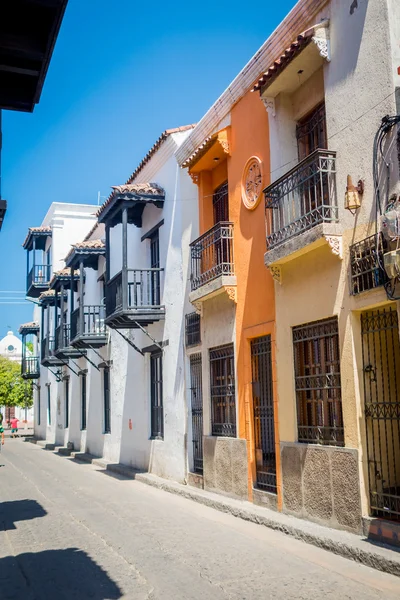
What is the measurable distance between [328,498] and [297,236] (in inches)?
129

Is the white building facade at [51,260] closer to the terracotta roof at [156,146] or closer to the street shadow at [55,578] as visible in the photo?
the terracotta roof at [156,146]

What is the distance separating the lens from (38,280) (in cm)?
3253

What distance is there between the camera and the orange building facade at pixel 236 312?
1062 centimetres

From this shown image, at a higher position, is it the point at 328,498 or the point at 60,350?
the point at 60,350

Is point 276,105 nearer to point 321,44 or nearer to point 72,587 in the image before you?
point 321,44

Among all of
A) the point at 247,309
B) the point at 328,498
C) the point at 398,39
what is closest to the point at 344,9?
the point at 398,39

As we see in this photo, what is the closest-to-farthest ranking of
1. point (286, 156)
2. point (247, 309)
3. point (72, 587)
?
point (72, 587) → point (286, 156) → point (247, 309)

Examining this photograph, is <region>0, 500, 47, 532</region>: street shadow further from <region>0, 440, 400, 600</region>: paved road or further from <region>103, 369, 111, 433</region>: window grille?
<region>103, 369, 111, 433</region>: window grille

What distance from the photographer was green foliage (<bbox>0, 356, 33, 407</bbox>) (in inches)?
1774

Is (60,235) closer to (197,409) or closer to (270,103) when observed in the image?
(197,409)

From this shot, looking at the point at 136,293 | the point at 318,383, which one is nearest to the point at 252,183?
the point at 318,383

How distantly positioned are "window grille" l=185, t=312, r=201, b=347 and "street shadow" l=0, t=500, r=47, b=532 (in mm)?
4148

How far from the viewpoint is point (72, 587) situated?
6465mm

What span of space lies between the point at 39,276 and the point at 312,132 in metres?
24.9
